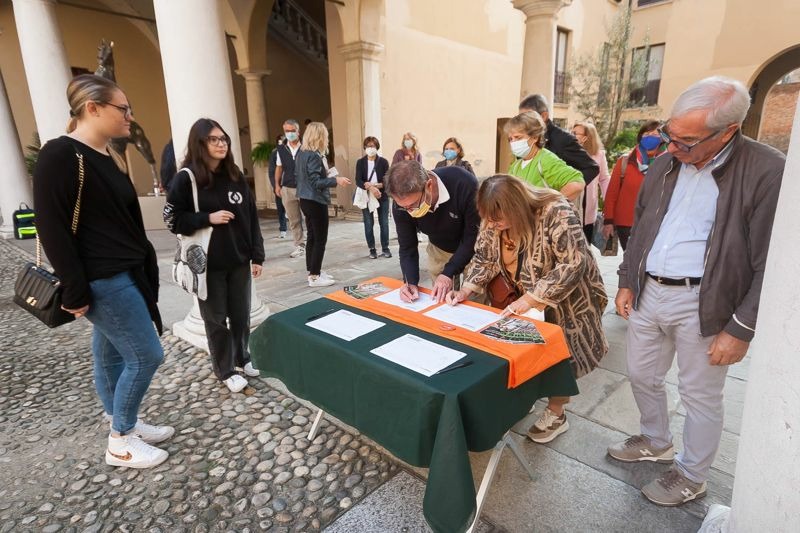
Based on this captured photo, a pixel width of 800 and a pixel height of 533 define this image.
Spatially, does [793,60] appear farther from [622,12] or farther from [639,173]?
[639,173]

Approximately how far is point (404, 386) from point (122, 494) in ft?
5.47

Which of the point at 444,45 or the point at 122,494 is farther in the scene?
the point at 444,45

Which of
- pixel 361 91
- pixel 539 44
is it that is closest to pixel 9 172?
pixel 361 91

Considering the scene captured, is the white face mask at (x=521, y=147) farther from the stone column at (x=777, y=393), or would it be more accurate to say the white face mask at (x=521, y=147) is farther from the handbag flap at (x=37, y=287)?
the handbag flap at (x=37, y=287)

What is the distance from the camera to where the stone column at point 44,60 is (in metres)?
5.79

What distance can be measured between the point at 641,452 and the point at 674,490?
0.27 meters

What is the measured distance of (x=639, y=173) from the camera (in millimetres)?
3637

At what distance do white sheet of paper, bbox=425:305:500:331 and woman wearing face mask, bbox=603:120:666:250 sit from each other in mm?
2176

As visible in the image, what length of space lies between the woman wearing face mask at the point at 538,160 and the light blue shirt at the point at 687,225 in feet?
3.77

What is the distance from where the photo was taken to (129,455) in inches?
92.1

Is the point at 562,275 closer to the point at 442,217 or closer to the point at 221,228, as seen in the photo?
the point at 442,217

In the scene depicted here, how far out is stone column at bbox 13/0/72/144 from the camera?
19.0 feet

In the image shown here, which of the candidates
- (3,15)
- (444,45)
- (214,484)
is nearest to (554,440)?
(214,484)

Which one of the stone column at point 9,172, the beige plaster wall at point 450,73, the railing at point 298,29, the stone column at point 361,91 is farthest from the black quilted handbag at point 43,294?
the railing at point 298,29
